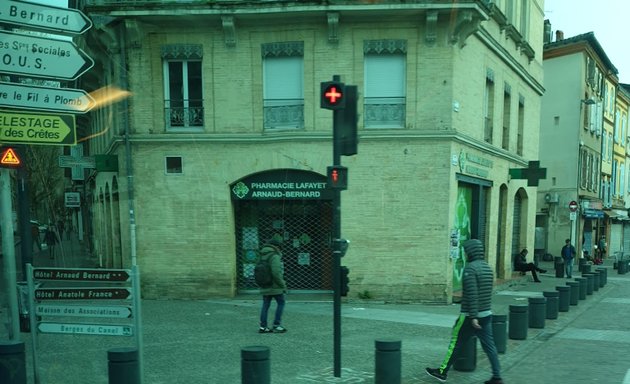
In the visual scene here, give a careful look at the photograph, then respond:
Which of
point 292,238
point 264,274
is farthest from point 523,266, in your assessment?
point 264,274

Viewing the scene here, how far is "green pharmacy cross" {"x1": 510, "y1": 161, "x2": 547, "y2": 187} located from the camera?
15781 millimetres

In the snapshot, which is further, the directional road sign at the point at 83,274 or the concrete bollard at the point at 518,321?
the concrete bollard at the point at 518,321

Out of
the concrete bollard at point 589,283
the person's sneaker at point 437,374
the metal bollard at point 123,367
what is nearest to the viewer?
the metal bollard at point 123,367

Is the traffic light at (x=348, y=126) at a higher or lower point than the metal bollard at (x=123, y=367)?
higher

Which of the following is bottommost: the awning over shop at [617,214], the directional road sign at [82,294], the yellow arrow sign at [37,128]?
the awning over shop at [617,214]

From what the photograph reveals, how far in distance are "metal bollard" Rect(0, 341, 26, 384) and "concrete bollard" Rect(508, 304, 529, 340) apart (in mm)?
7114

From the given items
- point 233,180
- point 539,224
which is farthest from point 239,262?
point 539,224

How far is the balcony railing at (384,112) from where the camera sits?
39.1ft

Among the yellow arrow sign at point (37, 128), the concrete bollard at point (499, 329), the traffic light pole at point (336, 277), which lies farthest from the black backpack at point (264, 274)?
the yellow arrow sign at point (37, 128)

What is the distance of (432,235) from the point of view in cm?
1171

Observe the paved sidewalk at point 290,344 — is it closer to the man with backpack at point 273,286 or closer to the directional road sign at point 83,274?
the man with backpack at point 273,286

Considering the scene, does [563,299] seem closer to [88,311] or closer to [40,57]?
[88,311]

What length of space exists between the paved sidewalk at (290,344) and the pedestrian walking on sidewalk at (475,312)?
419 mm

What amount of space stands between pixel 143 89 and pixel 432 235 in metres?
7.82
